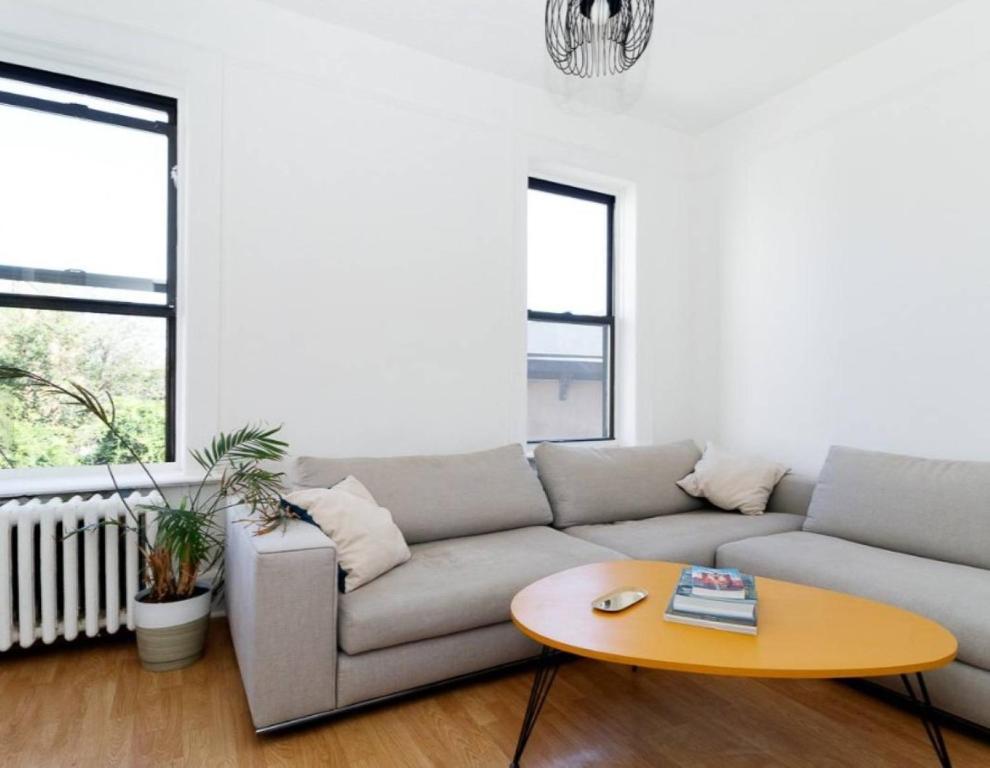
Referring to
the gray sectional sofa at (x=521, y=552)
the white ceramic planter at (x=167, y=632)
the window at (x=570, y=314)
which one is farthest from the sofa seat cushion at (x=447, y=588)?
the window at (x=570, y=314)

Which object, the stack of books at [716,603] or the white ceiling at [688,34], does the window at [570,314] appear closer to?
the white ceiling at [688,34]

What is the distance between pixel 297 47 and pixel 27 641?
9.13 ft

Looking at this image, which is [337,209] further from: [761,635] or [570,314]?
[761,635]

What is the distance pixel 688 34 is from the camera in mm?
2980

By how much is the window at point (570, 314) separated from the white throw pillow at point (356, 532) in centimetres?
160

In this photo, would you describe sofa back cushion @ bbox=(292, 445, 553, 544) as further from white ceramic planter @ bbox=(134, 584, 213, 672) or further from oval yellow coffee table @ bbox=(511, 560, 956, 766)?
oval yellow coffee table @ bbox=(511, 560, 956, 766)

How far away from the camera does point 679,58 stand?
319 centimetres

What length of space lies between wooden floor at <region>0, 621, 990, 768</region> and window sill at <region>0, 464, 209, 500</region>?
67cm

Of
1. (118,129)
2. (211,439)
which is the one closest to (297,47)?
(118,129)

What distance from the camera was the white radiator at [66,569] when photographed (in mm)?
2186

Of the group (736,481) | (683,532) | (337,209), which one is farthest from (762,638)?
(337,209)

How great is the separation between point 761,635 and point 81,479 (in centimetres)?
264

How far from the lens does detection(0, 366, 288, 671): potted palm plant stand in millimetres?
2201

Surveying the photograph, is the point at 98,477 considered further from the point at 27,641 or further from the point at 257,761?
the point at 257,761
